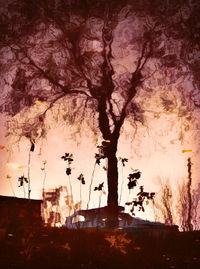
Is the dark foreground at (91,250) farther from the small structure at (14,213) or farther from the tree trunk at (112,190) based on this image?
the tree trunk at (112,190)

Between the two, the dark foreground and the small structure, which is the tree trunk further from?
the small structure

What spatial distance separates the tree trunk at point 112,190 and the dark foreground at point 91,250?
3198 mm

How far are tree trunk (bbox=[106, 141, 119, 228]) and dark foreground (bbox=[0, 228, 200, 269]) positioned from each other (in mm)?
3198

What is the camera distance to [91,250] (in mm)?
6250

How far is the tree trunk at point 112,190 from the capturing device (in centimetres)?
1116

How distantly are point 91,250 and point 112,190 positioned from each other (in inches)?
208

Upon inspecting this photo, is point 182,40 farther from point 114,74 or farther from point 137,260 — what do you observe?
point 137,260

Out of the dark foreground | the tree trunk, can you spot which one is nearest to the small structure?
the dark foreground

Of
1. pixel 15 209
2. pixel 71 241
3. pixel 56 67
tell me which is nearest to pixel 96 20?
pixel 56 67

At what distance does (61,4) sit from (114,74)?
10.1ft

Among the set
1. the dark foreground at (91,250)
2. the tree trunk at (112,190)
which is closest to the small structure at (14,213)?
the dark foreground at (91,250)

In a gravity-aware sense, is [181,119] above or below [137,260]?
above

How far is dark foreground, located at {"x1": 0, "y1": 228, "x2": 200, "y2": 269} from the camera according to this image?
5.67 meters

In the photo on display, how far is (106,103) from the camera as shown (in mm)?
12336
